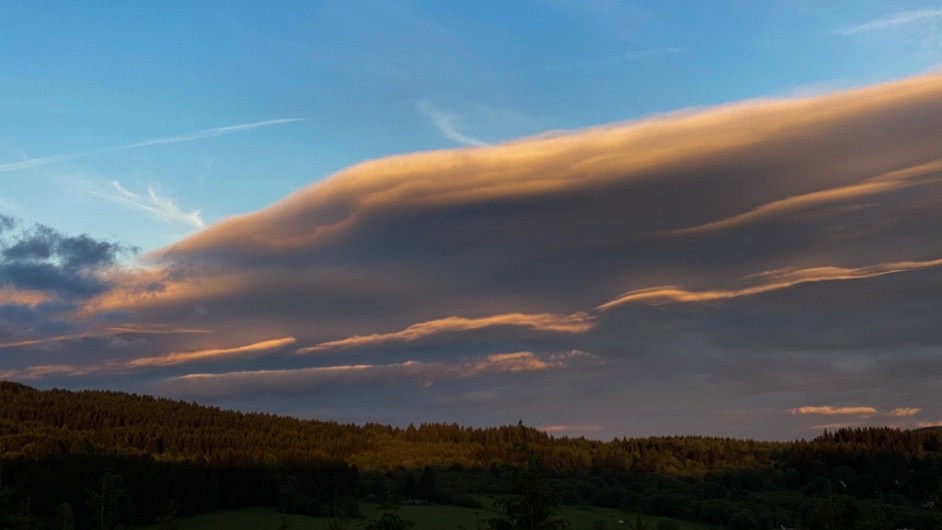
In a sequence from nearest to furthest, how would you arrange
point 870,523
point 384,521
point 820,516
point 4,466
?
1. point 384,521
2. point 870,523
3. point 820,516
4. point 4,466

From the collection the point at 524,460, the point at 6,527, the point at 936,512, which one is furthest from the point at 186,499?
the point at 524,460

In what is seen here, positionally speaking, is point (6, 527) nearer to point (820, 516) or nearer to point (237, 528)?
point (820, 516)

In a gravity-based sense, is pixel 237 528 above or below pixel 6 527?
below

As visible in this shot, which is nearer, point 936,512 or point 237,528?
point 936,512

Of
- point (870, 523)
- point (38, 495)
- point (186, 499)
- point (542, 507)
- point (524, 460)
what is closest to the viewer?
point (542, 507)

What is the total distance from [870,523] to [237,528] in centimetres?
13397

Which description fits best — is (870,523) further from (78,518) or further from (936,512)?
(78,518)

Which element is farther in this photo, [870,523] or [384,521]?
[870,523]

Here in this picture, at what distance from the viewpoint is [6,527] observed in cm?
8319

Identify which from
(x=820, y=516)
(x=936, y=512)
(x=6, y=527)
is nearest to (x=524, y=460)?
(x=6, y=527)

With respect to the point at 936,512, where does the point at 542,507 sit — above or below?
above

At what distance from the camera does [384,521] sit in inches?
2088

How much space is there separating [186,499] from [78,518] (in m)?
32.2

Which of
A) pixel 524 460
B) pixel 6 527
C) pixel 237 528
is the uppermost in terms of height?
pixel 524 460
